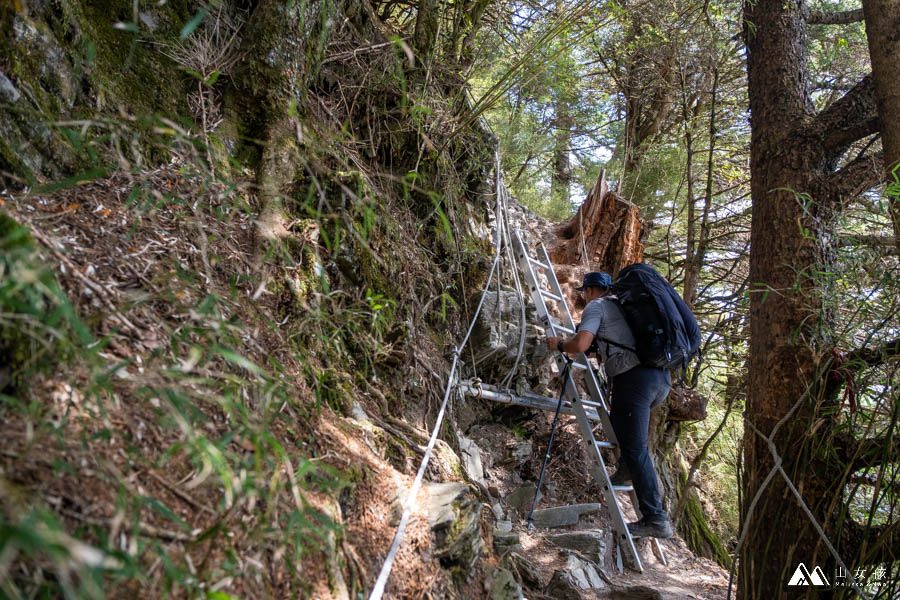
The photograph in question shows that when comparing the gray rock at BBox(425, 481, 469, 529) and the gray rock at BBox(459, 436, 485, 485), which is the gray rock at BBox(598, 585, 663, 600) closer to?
the gray rock at BBox(459, 436, 485, 485)

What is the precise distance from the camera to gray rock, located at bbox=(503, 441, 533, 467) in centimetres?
441

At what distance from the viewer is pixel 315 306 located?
7.54ft

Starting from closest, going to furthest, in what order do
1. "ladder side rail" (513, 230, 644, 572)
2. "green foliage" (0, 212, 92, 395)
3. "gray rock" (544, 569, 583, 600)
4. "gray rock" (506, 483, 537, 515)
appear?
"green foliage" (0, 212, 92, 395) → "gray rock" (544, 569, 583, 600) → "ladder side rail" (513, 230, 644, 572) → "gray rock" (506, 483, 537, 515)

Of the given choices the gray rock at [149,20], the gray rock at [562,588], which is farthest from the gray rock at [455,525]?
the gray rock at [149,20]

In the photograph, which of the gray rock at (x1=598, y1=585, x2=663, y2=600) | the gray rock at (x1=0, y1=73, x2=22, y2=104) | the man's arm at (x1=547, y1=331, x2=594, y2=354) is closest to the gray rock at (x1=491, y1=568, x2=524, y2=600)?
the gray rock at (x1=598, y1=585, x2=663, y2=600)

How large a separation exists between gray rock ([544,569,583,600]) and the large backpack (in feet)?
5.83

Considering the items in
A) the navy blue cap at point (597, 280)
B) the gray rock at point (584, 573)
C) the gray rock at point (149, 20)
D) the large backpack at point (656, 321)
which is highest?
the gray rock at point (149, 20)

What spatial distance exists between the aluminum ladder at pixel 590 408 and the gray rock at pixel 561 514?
20cm

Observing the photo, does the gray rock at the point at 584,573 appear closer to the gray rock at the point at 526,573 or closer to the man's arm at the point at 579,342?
the gray rock at the point at 526,573

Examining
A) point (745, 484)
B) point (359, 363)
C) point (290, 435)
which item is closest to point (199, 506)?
point (290, 435)

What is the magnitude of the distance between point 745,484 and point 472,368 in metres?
1.95

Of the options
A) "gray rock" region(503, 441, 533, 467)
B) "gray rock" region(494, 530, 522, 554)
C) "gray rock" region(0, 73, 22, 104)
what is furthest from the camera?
"gray rock" region(503, 441, 533, 467)

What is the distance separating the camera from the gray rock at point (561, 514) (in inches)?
160

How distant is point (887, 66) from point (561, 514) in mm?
3567
